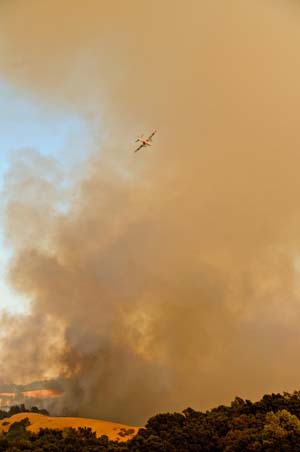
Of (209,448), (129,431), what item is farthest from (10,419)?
(209,448)

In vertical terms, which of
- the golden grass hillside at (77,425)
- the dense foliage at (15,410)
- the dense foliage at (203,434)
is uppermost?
the dense foliage at (15,410)

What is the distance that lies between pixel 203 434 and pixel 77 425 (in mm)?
29734

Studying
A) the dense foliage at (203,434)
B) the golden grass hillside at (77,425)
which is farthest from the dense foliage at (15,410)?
the dense foliage at (203,434)

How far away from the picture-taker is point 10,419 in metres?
102

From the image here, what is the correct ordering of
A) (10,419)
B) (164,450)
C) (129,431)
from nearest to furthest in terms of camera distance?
(164,450) < (129,431) < (10,419)

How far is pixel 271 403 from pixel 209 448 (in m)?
21.8

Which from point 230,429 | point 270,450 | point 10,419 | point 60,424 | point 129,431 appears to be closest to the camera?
point 270,450

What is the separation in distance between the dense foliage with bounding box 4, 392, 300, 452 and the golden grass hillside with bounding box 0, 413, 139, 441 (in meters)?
3.51

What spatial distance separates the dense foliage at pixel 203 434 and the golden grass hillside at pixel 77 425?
3514mm

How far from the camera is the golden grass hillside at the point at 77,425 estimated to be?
87.8m

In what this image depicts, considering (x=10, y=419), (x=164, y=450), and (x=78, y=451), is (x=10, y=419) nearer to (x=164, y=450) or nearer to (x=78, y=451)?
(x=78, y=451)

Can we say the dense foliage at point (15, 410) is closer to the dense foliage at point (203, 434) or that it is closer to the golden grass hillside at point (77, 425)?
the golden grass hillside at point (77, 425)

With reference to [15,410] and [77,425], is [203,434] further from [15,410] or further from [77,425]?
[15,410]

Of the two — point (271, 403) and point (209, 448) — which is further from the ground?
point (271, 403)
